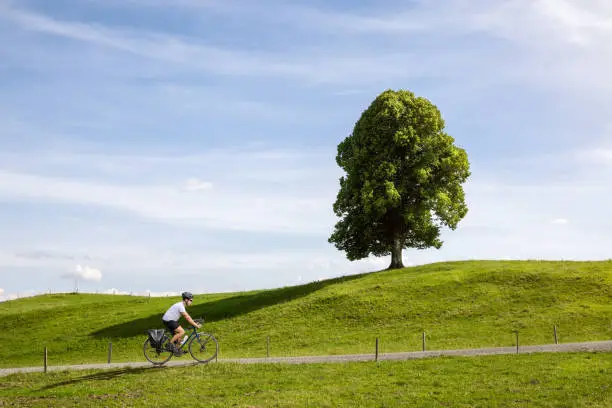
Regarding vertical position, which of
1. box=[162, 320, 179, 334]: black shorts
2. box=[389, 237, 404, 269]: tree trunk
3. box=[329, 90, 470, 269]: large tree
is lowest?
box=[162, 320, 179, 334]: black shorts

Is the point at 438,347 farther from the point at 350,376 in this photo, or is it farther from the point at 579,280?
the point at 579,280

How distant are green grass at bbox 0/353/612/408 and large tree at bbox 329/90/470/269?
123 ft

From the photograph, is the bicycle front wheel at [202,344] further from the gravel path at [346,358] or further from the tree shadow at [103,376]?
the tree shadow at [103,376]

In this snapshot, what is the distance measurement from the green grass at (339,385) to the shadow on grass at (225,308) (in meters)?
29.9

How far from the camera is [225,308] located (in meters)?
61.4

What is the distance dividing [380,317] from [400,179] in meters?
19.8

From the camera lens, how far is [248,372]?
2445cm

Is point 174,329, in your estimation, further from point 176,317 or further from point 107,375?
point 107,375

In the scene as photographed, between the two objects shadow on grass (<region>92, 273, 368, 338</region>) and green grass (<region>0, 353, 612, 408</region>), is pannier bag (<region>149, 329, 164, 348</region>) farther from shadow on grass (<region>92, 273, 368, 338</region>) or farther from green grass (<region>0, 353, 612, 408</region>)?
shadow on grass (<region>92, 273, 368, 338</region>)

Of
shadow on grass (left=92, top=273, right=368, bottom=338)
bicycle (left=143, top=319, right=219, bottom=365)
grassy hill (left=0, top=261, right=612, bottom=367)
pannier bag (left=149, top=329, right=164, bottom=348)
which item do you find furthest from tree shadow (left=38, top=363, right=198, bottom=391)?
shadow on grass (left=92, top=273, right=368, bottom=338)

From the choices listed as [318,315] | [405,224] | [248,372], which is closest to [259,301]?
[318,315]

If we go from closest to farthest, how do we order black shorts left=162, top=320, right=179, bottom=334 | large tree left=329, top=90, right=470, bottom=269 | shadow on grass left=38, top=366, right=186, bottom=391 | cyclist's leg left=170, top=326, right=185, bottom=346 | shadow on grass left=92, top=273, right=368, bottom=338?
shadow on grass left=38, top=366, right=186, bottom=391
black shorts left=162, top=320, right=179, bottom=334
cyclist's leg left=170, top=326, right=185, bottom=346
shadow on grass left=92, top=273, right=368, bottom=338
large tree left=329, top=90, right=470, bottom=269

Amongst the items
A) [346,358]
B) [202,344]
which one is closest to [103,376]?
[202,344]

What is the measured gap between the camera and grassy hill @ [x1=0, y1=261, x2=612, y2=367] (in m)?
43.5
